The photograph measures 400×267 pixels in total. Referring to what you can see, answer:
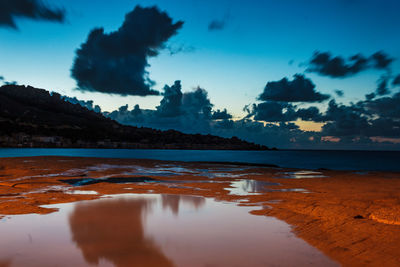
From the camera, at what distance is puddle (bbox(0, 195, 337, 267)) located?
564cm

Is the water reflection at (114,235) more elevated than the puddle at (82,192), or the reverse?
the water reflection at (114,235)

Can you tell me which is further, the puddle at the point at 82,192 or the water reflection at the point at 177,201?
the puddle at the point at 82,192

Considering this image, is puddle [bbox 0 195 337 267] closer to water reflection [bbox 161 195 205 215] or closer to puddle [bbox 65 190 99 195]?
water reflection [bbox 161 195 205 215]

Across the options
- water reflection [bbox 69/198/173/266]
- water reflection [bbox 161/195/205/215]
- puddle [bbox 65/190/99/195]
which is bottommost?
puddle [bbox 65/190/99/195]

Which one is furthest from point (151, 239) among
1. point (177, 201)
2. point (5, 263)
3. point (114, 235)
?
point (177, 201)

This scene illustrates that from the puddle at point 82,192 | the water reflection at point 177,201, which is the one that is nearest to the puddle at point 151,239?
the water reflection at point 177,201

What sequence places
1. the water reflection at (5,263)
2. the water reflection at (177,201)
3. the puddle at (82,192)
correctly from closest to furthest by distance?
the water reflection at (5,263) < the water reflection at (177,201) < the puddle at (82,192)

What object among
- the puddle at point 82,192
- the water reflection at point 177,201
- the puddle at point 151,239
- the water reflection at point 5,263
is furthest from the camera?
the puddle at point 82,192

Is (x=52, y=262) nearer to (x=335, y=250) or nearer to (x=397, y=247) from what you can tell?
(x=335, y=250)

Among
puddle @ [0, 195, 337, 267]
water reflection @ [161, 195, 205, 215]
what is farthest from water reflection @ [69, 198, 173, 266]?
water reflection @ [161, 195, 205, 215]

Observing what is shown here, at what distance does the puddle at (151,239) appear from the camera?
5645 mm

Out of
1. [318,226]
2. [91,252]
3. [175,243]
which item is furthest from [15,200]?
[318,226]

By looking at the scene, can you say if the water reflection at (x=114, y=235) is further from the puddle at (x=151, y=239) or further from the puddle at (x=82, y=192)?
the puddle at (x=82, y=192)

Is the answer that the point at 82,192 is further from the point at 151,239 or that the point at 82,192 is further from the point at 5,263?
the point at 5,263
